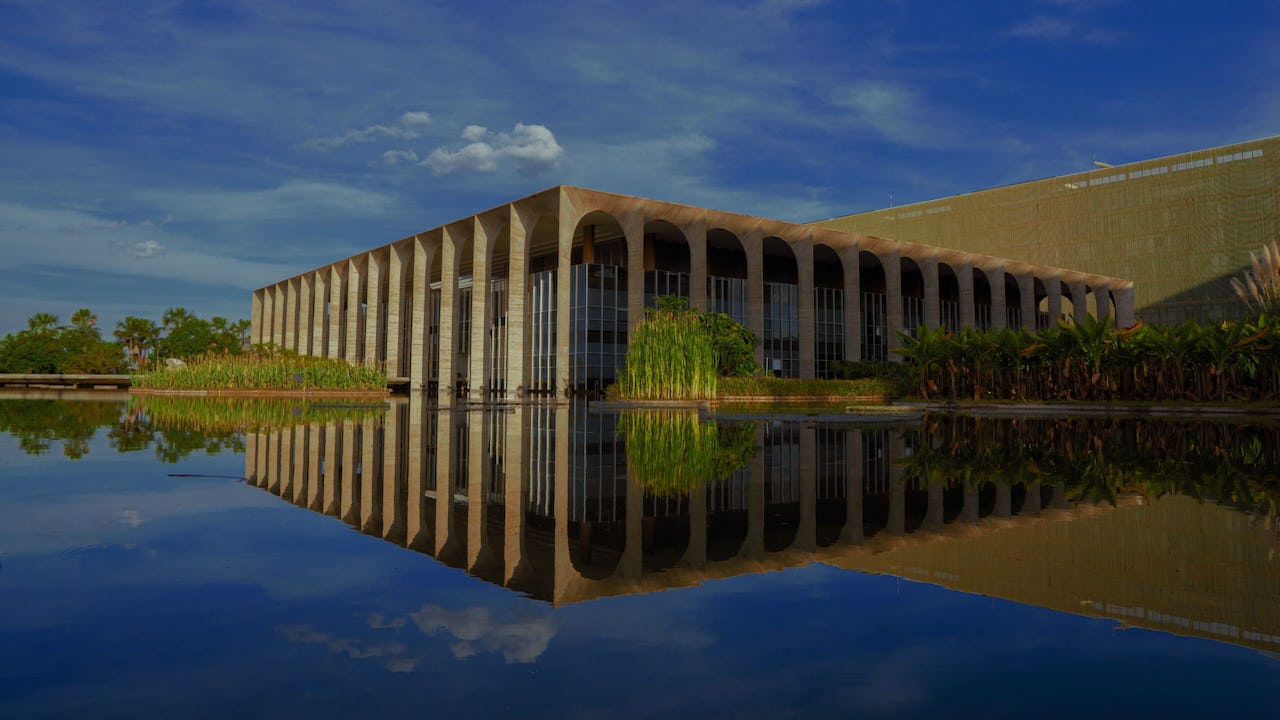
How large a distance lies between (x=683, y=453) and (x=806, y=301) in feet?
118

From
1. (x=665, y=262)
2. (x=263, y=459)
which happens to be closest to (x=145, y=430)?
(x=263, y=459)

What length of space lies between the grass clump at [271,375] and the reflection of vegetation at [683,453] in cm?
2253

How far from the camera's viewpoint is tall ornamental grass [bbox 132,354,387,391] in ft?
111

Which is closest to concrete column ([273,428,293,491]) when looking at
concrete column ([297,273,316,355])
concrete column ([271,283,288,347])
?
concrete column ([297,273,316,355])

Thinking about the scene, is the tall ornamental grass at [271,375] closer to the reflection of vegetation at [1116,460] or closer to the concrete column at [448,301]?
the concrete column at [448,301]

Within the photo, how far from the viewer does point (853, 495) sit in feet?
20.0

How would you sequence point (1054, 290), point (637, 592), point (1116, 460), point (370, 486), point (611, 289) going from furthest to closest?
point (1054, 290)
point (611, 289)
point (1116, 460)
point (370, 486)
point (637, 592)

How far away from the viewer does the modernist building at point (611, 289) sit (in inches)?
1495

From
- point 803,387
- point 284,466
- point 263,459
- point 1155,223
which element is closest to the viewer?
point 284,466

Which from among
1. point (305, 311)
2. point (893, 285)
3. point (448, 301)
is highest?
point (893, 285)

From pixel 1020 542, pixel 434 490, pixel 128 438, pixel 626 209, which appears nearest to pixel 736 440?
pixel 434 490

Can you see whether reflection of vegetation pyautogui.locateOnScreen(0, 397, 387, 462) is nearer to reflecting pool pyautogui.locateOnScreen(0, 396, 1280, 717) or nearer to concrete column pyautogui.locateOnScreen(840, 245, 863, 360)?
reflecting pool pyautogui.locateOnScreen(0, 396, 1280, 717)

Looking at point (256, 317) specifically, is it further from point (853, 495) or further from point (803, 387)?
point (853, 495)

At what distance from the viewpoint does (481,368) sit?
40406 millimetres
